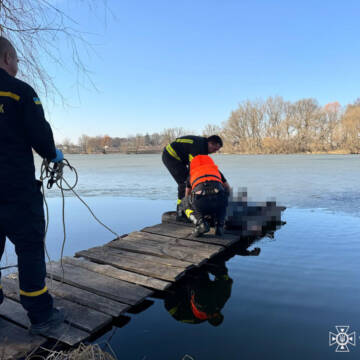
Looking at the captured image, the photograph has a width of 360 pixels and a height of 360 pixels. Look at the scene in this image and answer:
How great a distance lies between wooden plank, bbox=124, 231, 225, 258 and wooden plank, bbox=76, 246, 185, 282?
615 millimetres

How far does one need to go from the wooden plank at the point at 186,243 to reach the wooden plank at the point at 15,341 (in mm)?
2100

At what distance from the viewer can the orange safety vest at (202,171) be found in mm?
4219

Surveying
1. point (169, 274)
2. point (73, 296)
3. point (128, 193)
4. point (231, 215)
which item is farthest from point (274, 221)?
point (128, 193)

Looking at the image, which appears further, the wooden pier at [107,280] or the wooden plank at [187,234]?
the wooden plank at [187,234]

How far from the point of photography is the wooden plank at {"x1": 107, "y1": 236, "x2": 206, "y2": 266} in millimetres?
3551

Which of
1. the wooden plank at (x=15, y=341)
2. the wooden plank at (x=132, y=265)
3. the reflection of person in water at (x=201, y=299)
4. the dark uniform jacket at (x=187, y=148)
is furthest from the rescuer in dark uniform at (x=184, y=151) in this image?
the wooden plank at (x=15, y=341)

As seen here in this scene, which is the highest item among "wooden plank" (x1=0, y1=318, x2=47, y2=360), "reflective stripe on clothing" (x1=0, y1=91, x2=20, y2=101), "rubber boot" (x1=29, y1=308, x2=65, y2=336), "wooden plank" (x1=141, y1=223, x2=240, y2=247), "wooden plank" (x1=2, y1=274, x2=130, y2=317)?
"reflective stripe on clothing" (x1=0, y1=91, x2=20, y2=101)

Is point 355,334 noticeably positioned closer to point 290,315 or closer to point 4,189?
point 290,315

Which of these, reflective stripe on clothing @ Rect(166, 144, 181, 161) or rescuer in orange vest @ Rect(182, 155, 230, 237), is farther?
reflective stripe on clothing @ Rect(166, 144, 181, 161)

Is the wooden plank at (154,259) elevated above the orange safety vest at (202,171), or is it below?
below

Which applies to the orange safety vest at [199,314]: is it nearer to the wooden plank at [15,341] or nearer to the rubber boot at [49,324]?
the rubber boot at [49,324]

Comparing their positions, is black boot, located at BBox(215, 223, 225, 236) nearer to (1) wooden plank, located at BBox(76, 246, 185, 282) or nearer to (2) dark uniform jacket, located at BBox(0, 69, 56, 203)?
(1) wooden plank, located at BBox(76, 246, 185, 282)

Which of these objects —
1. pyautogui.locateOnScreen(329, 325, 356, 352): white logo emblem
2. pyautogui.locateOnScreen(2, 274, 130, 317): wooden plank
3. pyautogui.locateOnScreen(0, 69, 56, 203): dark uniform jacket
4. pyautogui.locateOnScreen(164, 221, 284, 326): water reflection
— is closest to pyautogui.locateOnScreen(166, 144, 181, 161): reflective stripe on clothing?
pyautogui.locateOnScreen(164, 221, 284, 326): water reflection

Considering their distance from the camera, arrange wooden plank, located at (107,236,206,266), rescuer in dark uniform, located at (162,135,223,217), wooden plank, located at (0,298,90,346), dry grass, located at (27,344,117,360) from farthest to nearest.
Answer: rescuer in dark uniform, located at (162,135,223,217)
wooden plank, located at (107,236,206,266)
wooden plank, located at (0,298,90,346)
dry grass, located at (27,344,117,360)
